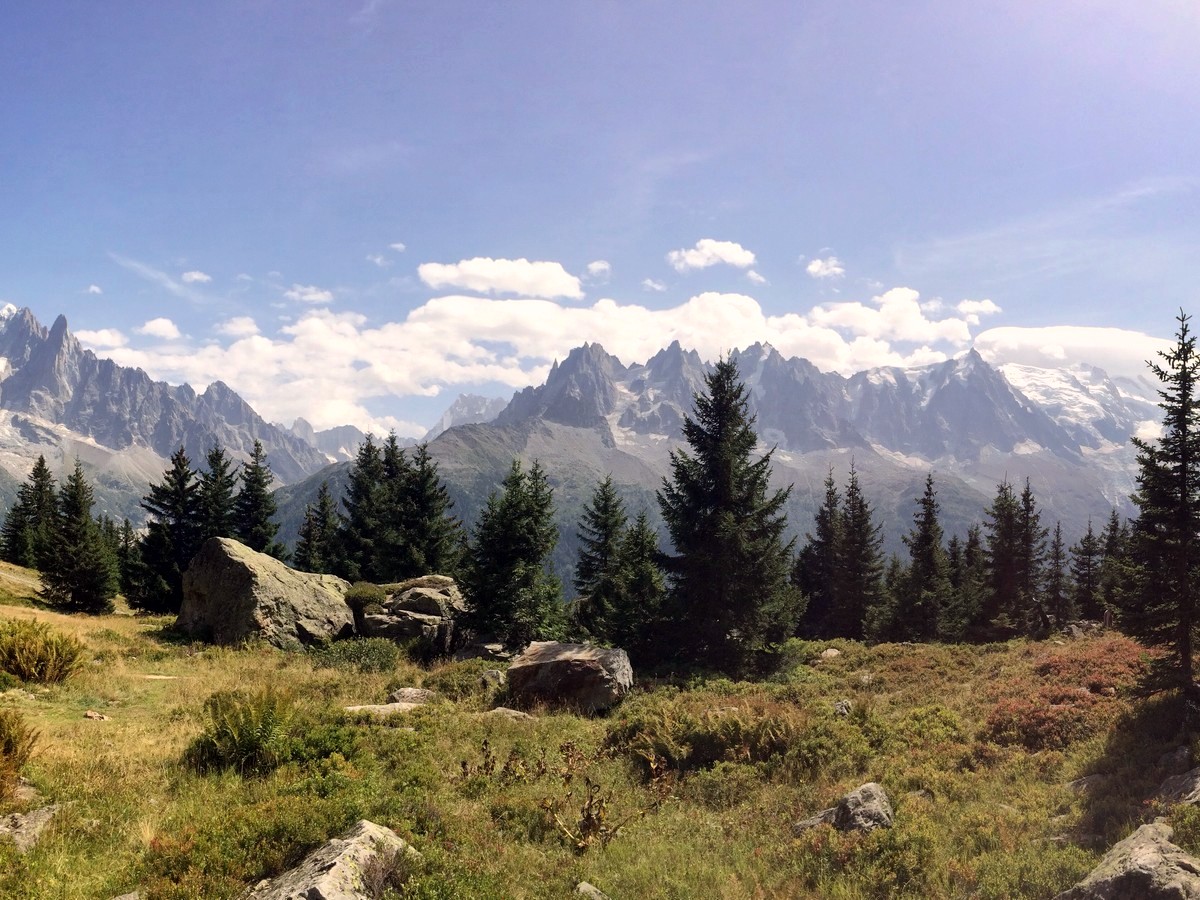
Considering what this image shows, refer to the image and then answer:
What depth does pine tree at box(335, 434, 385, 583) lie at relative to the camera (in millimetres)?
47500

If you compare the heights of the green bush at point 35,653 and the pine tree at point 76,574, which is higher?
the green bush at point 35,653

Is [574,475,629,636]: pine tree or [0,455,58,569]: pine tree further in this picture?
[0,455,58,569]: pine tree

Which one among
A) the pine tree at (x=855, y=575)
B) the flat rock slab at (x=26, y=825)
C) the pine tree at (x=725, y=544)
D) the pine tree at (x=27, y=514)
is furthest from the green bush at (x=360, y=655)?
the pine tree at (x=27, y=514)

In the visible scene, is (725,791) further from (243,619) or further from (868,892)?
(243,619)

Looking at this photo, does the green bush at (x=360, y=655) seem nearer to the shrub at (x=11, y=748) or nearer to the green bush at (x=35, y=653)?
the green bush at (x=35, y=653)

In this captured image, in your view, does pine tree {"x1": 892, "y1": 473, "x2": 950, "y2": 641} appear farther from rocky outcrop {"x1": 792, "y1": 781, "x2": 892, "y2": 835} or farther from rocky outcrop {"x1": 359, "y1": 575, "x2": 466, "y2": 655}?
rocky outcrop {"x1": 792, "y1": 781, "x2": 892, "y2": 835}

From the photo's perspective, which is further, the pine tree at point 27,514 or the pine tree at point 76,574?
the pine tree at point 27,514

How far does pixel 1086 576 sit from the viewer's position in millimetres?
61906

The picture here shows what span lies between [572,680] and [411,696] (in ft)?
16.3

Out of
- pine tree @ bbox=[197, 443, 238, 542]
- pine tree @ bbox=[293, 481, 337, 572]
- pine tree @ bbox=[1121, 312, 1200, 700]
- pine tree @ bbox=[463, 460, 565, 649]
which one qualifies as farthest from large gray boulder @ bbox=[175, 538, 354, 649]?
pine tree @ bbox=[1121, 312, 1200, 700]

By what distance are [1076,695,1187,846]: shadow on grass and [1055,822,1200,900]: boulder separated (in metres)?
2.15

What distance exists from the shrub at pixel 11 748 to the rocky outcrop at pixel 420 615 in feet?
54.8

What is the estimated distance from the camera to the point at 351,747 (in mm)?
12469

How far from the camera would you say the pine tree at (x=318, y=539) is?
52750 millimetres
